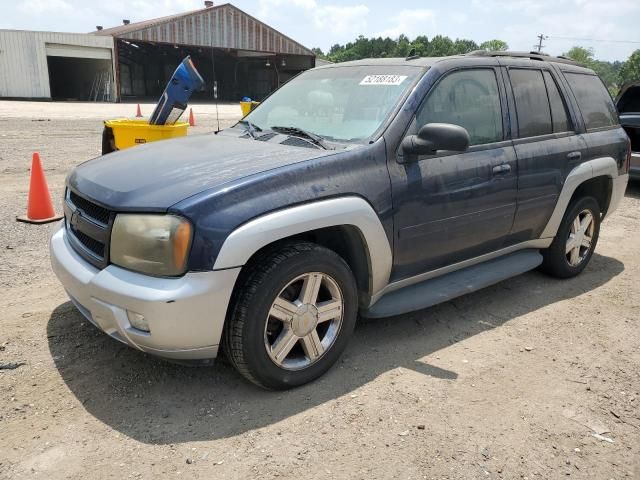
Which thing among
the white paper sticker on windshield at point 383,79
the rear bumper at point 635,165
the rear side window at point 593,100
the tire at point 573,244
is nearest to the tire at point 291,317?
the white paper sticker on windshield at point 383,79

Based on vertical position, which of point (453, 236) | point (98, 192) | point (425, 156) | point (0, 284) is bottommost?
point (0, 284)

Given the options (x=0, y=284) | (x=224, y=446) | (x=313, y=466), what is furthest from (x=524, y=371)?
(x=0, y=284)

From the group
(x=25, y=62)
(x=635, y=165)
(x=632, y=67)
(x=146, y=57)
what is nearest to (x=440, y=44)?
(x=632, y=67)

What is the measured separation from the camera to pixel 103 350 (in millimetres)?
3312

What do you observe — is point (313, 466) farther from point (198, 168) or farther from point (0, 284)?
point (0, 284)

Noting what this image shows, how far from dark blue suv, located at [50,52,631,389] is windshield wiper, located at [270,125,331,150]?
0.04 feet

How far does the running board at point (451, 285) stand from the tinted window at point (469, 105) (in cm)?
97

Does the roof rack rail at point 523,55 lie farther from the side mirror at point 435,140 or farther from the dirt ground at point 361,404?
the dirt ground at point 361,404

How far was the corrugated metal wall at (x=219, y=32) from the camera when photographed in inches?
1355

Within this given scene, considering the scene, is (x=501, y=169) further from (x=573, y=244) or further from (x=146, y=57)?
(x=146, y=57)

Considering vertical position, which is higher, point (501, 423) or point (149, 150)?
point (149, 150)

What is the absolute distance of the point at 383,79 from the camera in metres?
3.60

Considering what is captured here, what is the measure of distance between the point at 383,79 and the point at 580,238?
2.57m

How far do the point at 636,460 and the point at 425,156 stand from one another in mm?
1994
